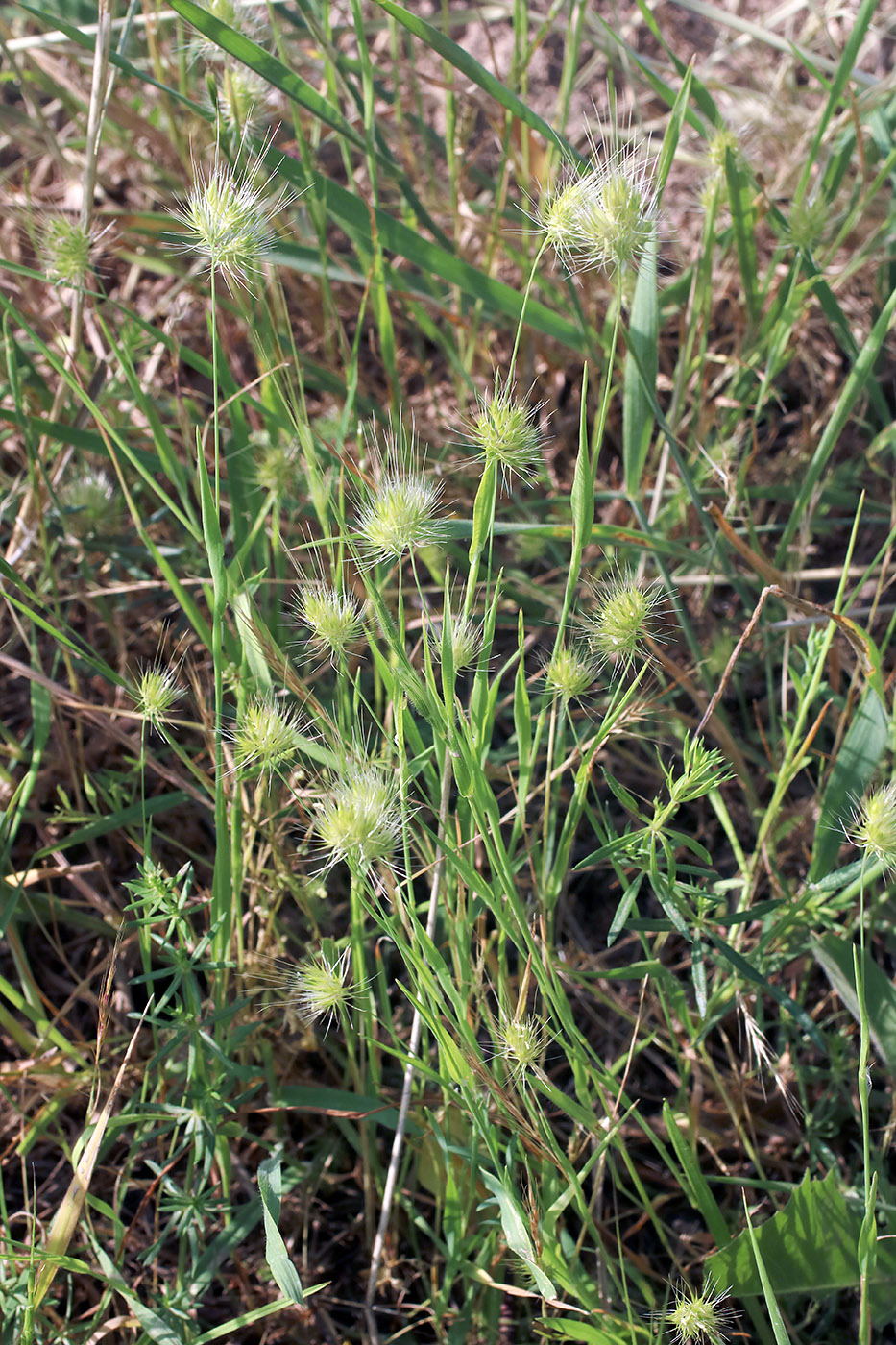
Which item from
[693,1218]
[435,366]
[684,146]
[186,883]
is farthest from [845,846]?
[684,146]

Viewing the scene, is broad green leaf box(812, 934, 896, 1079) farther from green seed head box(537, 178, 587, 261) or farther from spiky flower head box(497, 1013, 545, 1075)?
green seed head box(537, 178, 587, 261)

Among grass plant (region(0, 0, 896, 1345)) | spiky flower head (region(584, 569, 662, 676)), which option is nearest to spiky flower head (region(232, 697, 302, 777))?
grass plant (region(0, 0, 896, 1345))

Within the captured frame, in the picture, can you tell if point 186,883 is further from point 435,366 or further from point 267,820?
point 435,366

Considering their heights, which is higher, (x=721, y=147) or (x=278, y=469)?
(x=721, y=147)

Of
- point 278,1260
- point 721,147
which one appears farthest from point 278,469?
point 278,1260

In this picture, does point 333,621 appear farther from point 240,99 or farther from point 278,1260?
point 240,99

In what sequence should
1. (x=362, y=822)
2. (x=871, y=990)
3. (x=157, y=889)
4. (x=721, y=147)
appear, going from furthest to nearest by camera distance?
(x=721, y=147) < (x=871, y=990) < (x=157, y=889) < (x=362, y=822)
